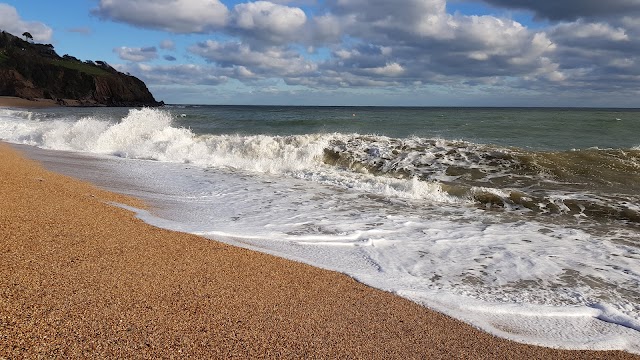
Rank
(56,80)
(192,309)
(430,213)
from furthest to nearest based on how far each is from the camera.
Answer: (56,80), (430,213), (192,309)

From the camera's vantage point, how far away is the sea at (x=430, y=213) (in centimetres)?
383

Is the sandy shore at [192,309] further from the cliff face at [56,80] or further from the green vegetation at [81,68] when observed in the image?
the green vegetation at [81,68]

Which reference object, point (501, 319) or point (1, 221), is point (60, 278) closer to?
point (1, 221)

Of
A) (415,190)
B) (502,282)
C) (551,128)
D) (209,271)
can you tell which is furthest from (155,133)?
(551,128)

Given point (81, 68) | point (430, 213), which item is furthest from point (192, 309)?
point (81, 68)

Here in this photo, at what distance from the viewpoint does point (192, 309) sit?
3.16 metres

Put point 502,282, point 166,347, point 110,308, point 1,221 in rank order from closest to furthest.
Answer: point 166,347 < point 110,308 < point 502,282 < point 1,221

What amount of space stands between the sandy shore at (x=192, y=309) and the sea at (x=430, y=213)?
0.39m

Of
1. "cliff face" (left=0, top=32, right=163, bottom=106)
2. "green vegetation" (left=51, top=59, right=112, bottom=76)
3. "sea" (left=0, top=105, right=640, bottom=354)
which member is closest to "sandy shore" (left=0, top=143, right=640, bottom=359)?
"sea" (left=0, top=105, right=640, bottom=354)

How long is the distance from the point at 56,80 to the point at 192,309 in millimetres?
86469

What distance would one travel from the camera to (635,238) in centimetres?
600

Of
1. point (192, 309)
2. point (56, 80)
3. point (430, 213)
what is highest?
point (56, 80)

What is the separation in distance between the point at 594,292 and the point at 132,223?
491 centimetres

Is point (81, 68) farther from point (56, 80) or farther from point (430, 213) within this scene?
point (430, 213)
